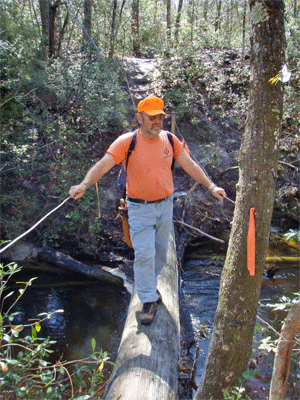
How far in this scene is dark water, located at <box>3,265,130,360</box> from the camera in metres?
4.74

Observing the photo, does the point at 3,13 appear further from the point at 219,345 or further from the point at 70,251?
the point at 219,345

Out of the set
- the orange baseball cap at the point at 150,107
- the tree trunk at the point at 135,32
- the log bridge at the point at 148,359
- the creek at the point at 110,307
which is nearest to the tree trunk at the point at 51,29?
the tree trunk at the point at 135,32

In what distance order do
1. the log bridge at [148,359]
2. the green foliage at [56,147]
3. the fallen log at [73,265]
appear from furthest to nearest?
the green foliage at [56,147] < the fallen log at [73,265] < the log bridge at [148,359]

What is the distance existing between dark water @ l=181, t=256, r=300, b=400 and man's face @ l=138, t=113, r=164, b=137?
2366mm

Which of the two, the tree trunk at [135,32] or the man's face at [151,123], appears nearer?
the man's face at [151,123]

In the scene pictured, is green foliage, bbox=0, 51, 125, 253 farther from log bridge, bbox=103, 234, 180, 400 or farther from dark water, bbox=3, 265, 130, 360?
log bridge, bbox=103, 234, 180, 400

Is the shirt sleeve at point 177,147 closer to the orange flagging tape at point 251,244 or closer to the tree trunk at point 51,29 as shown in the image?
the orange flagging tape at point 251,244

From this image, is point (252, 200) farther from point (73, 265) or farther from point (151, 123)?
point (73, 265)

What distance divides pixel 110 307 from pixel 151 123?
11.6 ft

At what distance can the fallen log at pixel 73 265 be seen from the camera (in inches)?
236

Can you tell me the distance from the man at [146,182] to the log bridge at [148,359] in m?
0.15

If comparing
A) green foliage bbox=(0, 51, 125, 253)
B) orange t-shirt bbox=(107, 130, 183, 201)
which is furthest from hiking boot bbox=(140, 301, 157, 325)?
green foliage bbox=(0, 51, 125, 253)

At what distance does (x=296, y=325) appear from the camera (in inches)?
77.0

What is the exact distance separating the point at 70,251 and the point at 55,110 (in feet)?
11.1
